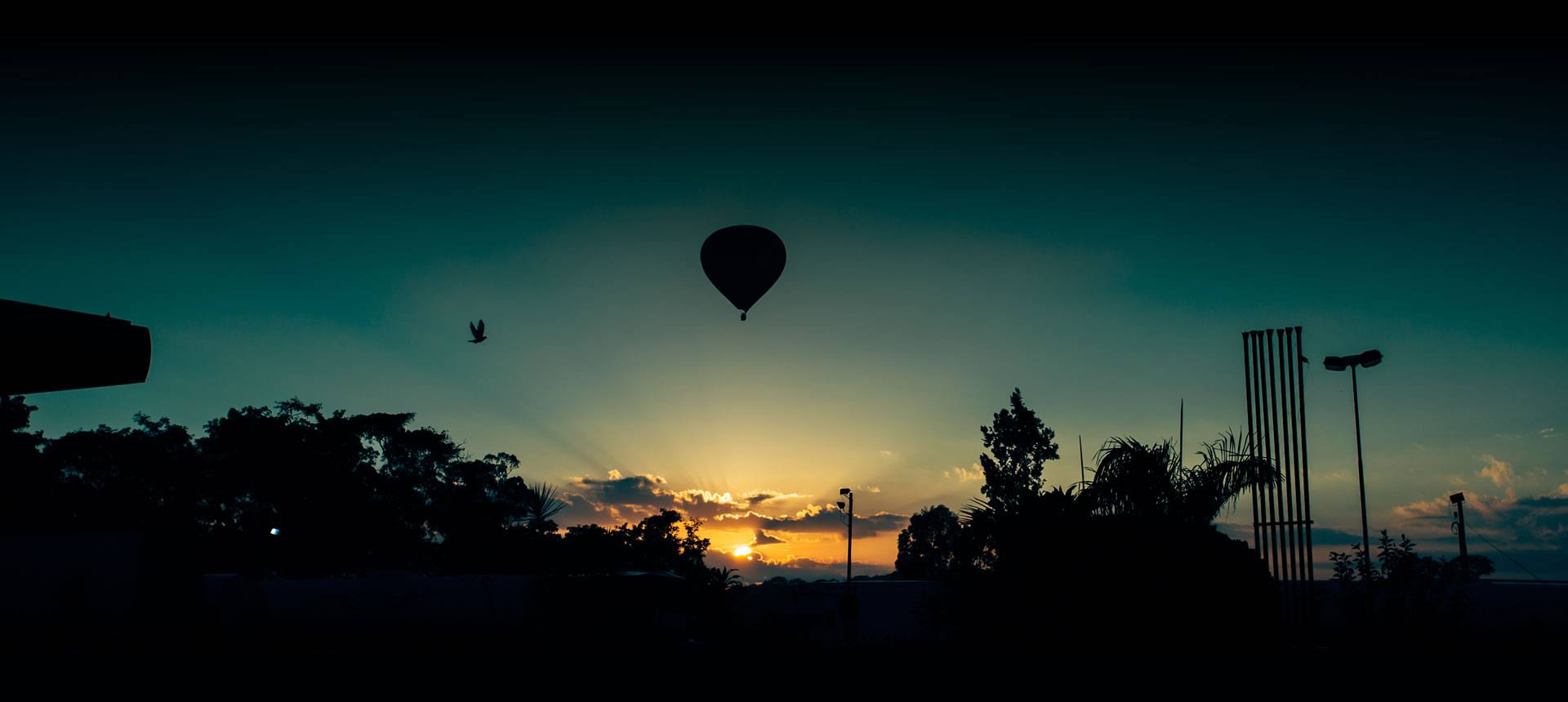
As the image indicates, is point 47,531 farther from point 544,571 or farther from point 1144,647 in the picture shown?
point 1144,647

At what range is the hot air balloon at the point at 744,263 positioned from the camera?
22156 mm

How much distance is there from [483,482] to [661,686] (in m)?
55.8

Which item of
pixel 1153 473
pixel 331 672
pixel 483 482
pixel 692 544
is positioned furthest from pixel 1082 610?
pixel 692 544

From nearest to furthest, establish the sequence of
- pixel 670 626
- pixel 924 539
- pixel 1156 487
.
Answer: pixel 1156 487, pixel 670 626, pixel 924 539

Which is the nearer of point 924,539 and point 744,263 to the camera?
point 744,263

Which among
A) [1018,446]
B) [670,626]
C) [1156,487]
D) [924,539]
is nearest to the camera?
[1156,487]

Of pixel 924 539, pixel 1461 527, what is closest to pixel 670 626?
pixel 1461 527

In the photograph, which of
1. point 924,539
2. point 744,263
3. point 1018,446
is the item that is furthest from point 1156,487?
point 924,539

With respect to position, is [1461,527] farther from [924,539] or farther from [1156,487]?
[924,539]

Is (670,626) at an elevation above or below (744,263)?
below

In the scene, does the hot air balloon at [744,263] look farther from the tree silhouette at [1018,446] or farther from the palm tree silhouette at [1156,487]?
the tree silhouette at [1018,446]

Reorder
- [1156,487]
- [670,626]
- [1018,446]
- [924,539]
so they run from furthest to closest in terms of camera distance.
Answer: [924,539], [1018,446], [670,626], [1156,487]

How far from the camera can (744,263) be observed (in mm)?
22125

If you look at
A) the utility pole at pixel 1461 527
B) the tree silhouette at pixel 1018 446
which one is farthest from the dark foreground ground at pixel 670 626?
the tree silhouette at pixel 1018 446
